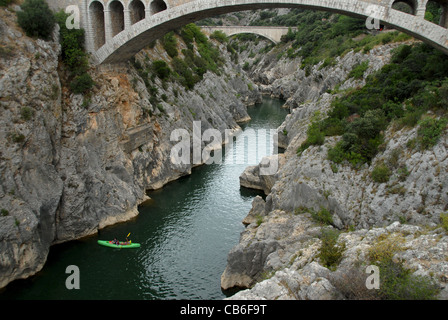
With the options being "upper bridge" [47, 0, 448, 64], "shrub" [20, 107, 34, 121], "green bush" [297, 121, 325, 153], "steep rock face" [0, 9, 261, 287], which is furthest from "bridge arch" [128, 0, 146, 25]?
"green bush" [297, 121, 325, 153]

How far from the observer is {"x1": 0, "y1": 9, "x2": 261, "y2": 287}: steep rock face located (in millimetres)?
17453

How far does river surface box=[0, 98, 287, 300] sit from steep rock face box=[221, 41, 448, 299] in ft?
7.41

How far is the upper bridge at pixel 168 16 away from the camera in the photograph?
1816 cm

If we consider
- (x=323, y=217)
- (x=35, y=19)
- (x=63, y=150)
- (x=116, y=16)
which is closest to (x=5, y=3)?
(x=35, y=19)

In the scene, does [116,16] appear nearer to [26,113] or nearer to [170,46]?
[26,113]

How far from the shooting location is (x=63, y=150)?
21.2 metres

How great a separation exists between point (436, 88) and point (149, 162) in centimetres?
1945

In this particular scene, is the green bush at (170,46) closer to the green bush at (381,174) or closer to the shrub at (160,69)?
the shrub at (160,69)

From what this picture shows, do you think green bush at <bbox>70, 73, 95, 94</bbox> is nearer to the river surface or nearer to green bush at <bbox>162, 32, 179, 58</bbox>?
the river surface

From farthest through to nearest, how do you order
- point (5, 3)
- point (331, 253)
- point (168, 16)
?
1. point (168, 16)
2. point (5, 3)
3. point (331, 253)

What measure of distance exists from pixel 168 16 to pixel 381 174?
1576cm

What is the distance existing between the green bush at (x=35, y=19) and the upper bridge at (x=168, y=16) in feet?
12.4

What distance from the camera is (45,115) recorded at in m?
19.7
